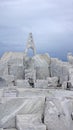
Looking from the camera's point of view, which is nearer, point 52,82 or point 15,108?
point 15,108

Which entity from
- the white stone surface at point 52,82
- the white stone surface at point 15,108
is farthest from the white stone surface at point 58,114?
the white stone surface at point 52,82

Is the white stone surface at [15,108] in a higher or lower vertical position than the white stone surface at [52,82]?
lower

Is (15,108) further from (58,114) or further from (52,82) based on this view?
(52,82)

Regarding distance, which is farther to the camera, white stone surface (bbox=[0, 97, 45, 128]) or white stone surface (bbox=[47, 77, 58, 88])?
white stone surface (bbox=[47, 77, 58, 88])

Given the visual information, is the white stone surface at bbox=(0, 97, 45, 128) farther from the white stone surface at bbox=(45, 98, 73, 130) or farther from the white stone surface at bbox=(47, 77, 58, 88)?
the white stone surface at bbox=(47, 77, 58, 88)

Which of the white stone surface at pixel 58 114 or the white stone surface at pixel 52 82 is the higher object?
the white stone surface at pixel 52 82

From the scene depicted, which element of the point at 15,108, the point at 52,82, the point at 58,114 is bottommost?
the point at 58,114

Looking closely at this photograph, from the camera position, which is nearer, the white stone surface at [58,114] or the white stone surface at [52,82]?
the white stone surface at [58,114]

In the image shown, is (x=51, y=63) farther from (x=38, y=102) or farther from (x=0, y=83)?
(x=38, y=102)

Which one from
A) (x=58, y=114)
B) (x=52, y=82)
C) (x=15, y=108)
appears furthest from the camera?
(x=52, y=82)

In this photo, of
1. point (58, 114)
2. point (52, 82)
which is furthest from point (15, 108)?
point (52, 82)

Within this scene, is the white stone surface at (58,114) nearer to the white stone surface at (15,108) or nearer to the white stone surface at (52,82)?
the white stone surface at (15,108)

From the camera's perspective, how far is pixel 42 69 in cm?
1455

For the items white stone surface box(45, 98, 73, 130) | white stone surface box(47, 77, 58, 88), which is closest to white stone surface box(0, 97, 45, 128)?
white stone surface box(45, 98, 73, 130)
